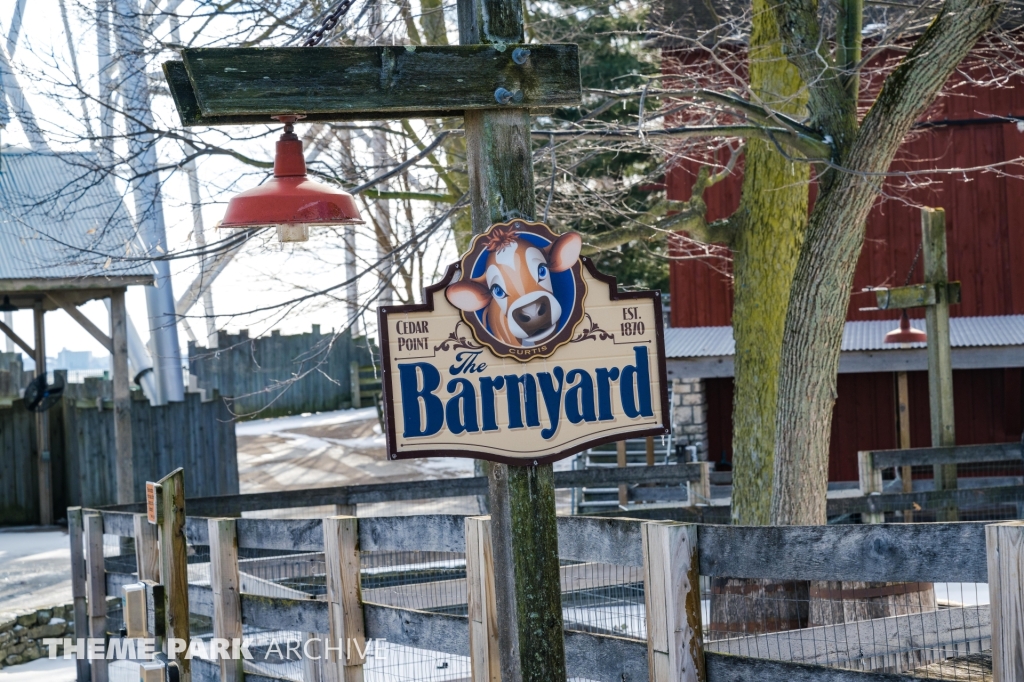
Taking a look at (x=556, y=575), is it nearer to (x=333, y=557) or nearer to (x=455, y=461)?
(x=333, y=557)

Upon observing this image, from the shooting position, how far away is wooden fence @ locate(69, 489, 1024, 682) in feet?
A: 11.4

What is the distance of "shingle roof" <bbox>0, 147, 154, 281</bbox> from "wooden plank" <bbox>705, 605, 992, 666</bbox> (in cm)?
891

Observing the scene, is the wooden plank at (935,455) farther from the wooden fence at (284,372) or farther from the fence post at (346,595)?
the wooden fence at (284,372)

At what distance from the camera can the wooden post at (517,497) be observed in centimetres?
371

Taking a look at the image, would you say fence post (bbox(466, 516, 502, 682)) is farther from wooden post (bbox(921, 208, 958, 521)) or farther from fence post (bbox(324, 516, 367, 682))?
wooden post (bbox(921, 208, 958, 521))

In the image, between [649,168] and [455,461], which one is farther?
[455,461]

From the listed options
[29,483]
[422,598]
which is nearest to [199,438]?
[29,483]

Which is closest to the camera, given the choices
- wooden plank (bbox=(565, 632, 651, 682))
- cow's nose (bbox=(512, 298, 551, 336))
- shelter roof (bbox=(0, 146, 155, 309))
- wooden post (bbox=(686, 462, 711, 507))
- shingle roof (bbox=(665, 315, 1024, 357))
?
cow's nose (bbox=(512, 298, 551, 336))

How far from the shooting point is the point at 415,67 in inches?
146

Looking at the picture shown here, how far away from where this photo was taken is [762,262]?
9.15 metres

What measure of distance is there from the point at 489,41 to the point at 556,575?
5.97 ft

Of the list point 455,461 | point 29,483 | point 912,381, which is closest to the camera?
point 29,483

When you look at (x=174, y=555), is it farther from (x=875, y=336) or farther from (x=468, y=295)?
(x=875, y=336)

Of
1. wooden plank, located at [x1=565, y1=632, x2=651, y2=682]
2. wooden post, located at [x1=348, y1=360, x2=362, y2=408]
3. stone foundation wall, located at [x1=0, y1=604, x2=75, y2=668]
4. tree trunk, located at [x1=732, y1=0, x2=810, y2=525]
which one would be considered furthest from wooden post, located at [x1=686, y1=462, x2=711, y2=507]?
wooden post, located at [x1=348, y1=360, x2=362, y2=408]
